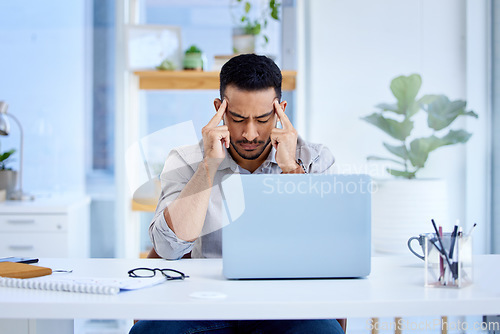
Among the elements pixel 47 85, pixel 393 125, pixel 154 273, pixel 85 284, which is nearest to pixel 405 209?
pixel 393 125

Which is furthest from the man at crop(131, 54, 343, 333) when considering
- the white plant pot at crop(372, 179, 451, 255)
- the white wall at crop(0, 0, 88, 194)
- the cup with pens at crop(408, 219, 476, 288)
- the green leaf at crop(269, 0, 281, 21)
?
the white wall at crop(0, 0, 88, 194)

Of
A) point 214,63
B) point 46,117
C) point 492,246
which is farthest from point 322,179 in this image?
point 46,117

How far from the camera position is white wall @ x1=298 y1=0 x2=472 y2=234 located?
3.27m

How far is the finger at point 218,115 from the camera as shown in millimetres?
1551

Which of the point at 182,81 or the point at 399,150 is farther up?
the point at 182,81

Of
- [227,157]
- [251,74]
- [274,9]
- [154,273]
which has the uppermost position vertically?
[274,9]

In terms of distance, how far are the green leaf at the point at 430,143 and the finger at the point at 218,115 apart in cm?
162

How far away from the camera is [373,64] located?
3.29 metres

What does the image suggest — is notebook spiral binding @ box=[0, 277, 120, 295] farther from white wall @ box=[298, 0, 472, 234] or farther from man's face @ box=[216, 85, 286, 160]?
white wall @ box=[298, 0, 472, 234]

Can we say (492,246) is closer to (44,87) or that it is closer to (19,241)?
(19,241)

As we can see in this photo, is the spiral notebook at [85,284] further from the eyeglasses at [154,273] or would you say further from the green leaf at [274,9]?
the green leaf at [274,9]

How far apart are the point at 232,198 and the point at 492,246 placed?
8.52 feet

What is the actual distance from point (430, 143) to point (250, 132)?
1.59 m

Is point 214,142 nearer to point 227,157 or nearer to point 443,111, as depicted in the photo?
point 227,157
